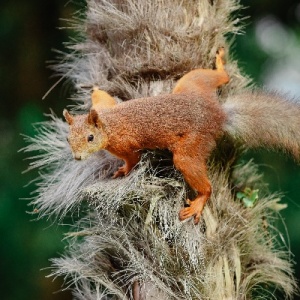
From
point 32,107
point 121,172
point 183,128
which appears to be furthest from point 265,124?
point 32,107

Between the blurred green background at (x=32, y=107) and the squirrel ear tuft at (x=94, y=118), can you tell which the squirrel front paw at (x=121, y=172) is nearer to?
the squirrel ear tuft at (x=94, y=118)

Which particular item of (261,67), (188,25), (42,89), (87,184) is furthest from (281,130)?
(42,89)

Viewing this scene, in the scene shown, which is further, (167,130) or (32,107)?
(32,107)

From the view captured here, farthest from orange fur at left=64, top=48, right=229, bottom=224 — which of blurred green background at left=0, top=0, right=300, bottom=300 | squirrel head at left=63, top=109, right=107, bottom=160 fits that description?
blurred green background at left=0, top=0, right=300, bottom=300

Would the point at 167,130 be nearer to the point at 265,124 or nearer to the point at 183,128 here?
the point at 183,128

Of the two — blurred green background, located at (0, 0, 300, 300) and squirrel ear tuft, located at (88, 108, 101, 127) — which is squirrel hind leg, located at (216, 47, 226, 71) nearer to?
squirrel ear tuft, located at (88, 108, 101, 127)
